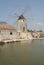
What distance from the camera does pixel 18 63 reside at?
9.34m

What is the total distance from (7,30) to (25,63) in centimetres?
1607

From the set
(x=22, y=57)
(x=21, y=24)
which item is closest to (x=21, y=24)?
(x=21, y=24)

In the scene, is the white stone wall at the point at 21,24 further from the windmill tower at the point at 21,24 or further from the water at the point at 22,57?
the water at the point at 22,57

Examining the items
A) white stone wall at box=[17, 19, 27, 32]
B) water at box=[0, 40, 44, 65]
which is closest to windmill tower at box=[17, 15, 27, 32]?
white stone wall at box=[17, 19, 27, 32]

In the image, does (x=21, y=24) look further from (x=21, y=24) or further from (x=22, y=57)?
(x=22, y=57)

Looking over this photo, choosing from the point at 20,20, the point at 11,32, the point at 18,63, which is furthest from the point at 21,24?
the point at 18,63

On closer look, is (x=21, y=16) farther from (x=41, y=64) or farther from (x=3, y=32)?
(x=41, y=64)

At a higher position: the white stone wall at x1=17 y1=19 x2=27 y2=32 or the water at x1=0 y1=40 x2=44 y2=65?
the white stone wall at x1=17 y1=19 x2=27 y2=32

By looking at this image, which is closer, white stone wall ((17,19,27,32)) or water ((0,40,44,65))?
water ((0,40,44,65))

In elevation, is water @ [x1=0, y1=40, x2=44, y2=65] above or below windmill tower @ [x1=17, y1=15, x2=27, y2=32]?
below

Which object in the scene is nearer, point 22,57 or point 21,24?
point 22,57

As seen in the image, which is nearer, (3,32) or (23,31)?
(3,32)

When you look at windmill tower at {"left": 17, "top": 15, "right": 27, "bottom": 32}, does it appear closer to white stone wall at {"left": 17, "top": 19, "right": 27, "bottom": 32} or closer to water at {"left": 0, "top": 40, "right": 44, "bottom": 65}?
white stone wall at {"left": 17, "top": 19, "right": 27, "bottom": 32}

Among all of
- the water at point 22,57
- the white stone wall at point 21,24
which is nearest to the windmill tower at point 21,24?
the white stone wall at point 21,24
